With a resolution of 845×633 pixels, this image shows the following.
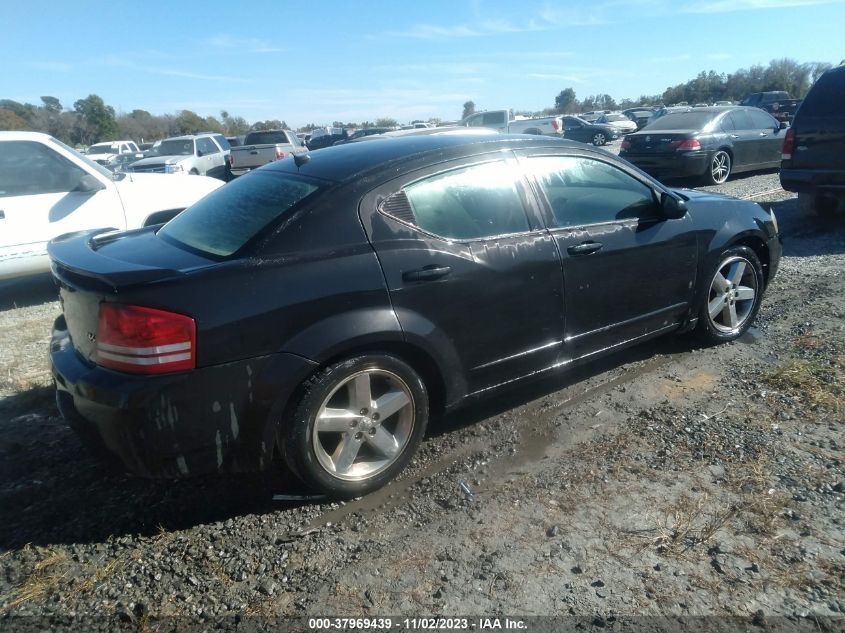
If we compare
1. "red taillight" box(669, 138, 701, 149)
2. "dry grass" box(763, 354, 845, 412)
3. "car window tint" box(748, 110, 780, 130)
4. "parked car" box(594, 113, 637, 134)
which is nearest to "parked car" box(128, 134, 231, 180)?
"red taillight" box(669, 138, 701, 149)

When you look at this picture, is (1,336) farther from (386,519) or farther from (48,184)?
(386,519)

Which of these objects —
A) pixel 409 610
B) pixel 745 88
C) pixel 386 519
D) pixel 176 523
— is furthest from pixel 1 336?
pixel 745 88

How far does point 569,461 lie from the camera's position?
11.1 ft

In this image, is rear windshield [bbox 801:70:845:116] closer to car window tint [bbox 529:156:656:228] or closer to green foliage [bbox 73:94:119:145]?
car window tint [bbox 529:156:656:228]

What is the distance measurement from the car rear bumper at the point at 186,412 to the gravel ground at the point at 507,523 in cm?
40

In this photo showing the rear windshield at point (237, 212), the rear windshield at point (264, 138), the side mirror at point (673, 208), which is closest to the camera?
the rear windshield at point (237, 212)

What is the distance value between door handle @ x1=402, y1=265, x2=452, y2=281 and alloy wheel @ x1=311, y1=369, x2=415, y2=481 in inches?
18.7

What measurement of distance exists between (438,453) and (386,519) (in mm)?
639

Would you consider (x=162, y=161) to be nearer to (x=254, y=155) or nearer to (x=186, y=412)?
(x=254, y=155)

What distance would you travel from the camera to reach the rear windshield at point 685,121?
12.6 metres

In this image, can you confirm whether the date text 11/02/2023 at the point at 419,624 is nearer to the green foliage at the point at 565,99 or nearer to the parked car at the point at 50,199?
the parked car at the point at 50,199

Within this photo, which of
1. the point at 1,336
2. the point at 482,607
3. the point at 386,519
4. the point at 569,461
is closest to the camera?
the point at 482,607

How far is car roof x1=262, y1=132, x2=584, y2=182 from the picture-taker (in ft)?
11.1

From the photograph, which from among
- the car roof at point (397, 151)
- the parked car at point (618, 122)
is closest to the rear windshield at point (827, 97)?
the car roof at point (397, 151)
